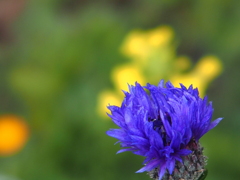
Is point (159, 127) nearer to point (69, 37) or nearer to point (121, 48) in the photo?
point (121, 48)

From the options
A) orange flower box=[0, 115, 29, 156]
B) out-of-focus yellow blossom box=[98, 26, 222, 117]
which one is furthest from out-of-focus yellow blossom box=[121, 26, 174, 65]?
orange flower box=[0, 115, 29, 156]

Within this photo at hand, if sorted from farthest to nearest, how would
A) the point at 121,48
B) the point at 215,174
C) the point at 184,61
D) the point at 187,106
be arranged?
the point at 121,48 → the point at 184,61 → the point at 215,174 → the point at 187,106

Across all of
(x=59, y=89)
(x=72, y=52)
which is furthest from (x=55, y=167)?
(x=72, y=52)

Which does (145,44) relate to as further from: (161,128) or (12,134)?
(161,128)

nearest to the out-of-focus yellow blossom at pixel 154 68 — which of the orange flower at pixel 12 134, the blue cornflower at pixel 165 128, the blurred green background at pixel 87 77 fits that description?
the blurred green background at pixel 87 77

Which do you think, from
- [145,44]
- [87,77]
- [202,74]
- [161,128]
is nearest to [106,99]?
[87,77]

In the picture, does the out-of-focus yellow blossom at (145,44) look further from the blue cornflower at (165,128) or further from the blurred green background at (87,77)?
the blue cornflower at (165,128)

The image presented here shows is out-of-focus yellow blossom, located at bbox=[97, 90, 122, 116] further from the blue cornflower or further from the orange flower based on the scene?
the blue cornflower
